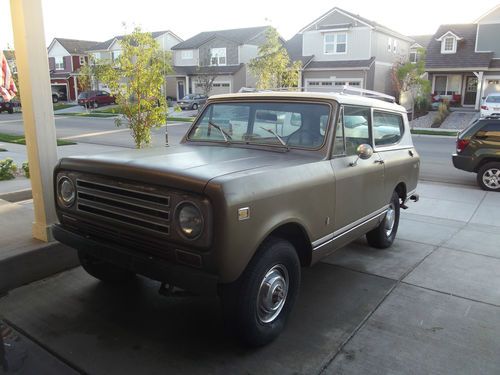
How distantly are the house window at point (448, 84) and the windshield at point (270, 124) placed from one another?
3612cm

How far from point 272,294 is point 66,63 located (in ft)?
199

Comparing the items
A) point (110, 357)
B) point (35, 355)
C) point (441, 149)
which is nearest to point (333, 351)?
point (110, 357)

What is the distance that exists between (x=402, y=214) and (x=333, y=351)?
4.98 metres

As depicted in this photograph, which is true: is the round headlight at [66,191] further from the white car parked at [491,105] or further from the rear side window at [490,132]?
the white car parked at [491,105]

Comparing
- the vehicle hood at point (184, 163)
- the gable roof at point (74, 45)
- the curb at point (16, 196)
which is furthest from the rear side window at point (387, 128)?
the gable roof at point (74, 45)

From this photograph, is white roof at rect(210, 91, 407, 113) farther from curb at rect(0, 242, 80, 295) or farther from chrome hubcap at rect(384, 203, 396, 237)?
curb at rect(0, 242, 80, 295)

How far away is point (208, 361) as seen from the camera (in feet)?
10.9

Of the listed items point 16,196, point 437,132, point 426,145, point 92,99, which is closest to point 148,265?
point 16,196

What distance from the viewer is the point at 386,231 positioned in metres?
5.84

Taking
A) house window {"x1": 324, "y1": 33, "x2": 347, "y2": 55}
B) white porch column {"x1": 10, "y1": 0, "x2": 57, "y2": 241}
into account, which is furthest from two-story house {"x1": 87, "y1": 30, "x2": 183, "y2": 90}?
white porch column {"x1": 10, "y1": 0, "x2": 57, "y2": 241}

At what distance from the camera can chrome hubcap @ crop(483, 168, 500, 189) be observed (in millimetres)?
10219

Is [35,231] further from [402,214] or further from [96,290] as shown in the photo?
[402,214]

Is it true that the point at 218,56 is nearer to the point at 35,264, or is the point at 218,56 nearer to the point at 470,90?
the point at 470,90

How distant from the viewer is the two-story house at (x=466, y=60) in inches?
1308
